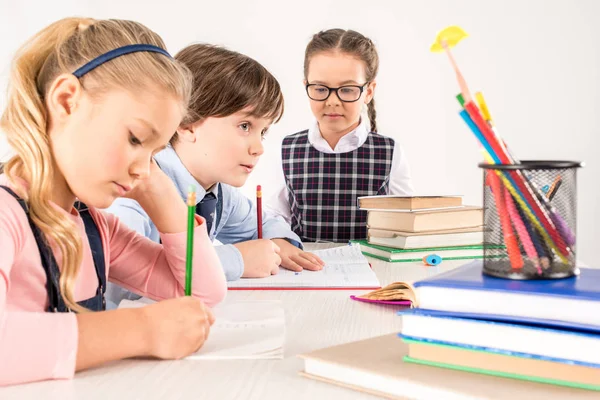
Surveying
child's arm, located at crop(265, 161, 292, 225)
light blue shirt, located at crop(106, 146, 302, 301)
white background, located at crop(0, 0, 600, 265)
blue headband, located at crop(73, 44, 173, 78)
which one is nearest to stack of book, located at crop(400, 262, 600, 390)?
blue headband, located at crop(73, 44, 173, 78)

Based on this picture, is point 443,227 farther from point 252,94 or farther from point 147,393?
point 147,393

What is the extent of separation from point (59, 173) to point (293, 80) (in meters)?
3.30

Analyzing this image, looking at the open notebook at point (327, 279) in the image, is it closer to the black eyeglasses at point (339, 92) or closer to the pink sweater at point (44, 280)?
the pink sweater at point (44, 280)

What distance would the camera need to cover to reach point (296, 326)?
0.97m

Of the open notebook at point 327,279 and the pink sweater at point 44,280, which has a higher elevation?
the pink sweater at point 44,280

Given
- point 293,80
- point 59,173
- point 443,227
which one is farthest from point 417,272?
point 293,80

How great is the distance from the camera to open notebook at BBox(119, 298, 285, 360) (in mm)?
810

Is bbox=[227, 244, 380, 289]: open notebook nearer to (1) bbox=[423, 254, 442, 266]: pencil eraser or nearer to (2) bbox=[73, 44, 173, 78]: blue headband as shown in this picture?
(1) bbox=[423, 254, 442, 266]: pencil eraser

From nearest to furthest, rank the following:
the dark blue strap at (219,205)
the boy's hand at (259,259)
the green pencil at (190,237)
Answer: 1. the green pencil at (190,237)
2. the boy's hand at (259,259)
3. the dark blue strap at (219,205)

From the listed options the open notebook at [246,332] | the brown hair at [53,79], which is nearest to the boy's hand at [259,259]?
the open notebook at [246,332]

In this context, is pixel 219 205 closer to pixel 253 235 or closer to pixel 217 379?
pixel 253 235

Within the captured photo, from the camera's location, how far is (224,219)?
1.94 meters

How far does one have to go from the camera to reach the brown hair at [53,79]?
85 centimetres

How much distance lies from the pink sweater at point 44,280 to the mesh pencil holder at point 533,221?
1.52 feet
